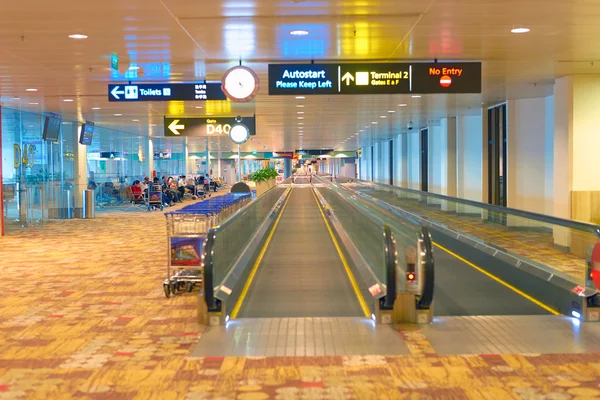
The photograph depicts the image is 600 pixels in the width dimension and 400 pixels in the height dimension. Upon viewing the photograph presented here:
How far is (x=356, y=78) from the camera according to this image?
40.6 ft

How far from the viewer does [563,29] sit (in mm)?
10453

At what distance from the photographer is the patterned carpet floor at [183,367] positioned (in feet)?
18.9

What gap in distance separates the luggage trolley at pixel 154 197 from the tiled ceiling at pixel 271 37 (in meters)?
13.5

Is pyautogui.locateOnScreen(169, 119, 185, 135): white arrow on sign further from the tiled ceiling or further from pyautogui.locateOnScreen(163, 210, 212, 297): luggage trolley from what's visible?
pyautogui.locateOnScreen(163, 210, 212, 297): luggage trolley

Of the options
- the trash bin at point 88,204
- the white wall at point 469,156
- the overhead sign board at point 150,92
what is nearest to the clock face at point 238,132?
the overhead sign board at point 150,92

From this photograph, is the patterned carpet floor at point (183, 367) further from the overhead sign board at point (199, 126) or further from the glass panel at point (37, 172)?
the glass panel at point (37, 172)

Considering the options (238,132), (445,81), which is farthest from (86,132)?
(445,81)

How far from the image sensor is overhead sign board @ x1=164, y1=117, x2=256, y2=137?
22781 millimetres

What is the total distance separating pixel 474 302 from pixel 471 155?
1686cm

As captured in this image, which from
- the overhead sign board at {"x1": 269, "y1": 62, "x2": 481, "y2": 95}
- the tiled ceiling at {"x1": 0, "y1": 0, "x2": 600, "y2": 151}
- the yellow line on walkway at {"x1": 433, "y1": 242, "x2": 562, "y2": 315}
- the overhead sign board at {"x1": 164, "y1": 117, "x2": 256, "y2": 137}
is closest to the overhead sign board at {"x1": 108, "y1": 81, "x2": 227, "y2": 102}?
the tiled ceiling at {"x1": 0, "y1": 0, "x2": 600, "y2": 151}

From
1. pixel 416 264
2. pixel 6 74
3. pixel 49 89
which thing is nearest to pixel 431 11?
pixel 416 264

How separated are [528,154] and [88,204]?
16783 millimetres

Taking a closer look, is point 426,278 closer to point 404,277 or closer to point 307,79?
point 404,277

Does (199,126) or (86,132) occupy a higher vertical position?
(86,132)
